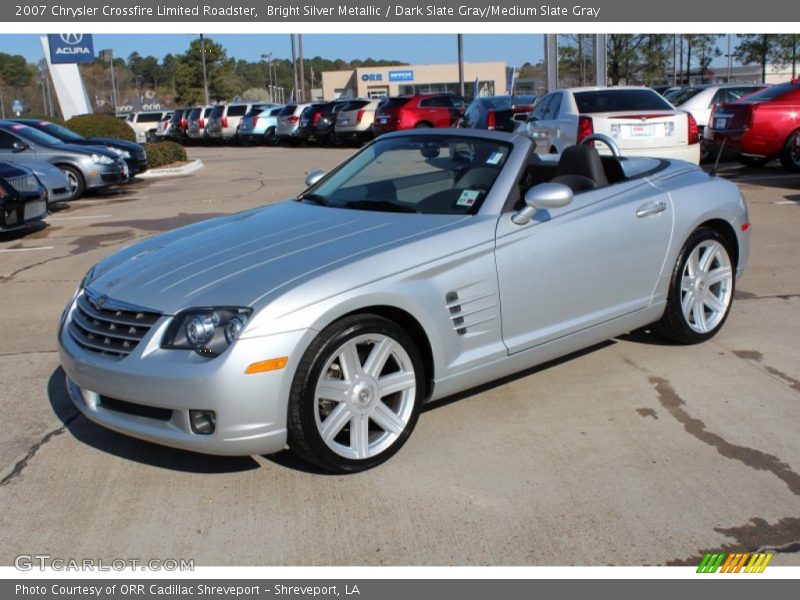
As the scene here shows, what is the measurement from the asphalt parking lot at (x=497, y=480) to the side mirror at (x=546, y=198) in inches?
43.1

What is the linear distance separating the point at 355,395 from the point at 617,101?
980 centimetres

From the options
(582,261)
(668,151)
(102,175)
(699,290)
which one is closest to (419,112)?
(102,175)

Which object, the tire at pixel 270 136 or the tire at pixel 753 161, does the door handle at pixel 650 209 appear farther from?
the tire at pixel 270 136

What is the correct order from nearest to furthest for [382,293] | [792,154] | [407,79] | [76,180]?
1. [382,293]
2. [792,154]
3. [76,180]
4. [407,79]

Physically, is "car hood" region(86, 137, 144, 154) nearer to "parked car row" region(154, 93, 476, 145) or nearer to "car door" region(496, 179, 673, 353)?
"parked car row" region(154, 93, 476, 145)

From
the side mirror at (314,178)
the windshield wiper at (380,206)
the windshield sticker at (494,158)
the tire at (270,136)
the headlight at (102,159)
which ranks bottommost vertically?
the tire at (270,136)

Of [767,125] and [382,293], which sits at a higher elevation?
[767,125]

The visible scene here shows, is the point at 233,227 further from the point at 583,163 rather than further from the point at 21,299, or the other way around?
the point at 21,299

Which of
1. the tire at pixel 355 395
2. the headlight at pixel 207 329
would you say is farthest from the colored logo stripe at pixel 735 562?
the headlight at pixel 207 329

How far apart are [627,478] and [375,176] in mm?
2421

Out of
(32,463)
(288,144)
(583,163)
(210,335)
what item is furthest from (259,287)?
(288,144)

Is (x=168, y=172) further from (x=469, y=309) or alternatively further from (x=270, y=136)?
(x=469, y=309)

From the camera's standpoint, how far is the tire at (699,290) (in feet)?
18.6

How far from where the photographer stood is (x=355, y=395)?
13.3ft
